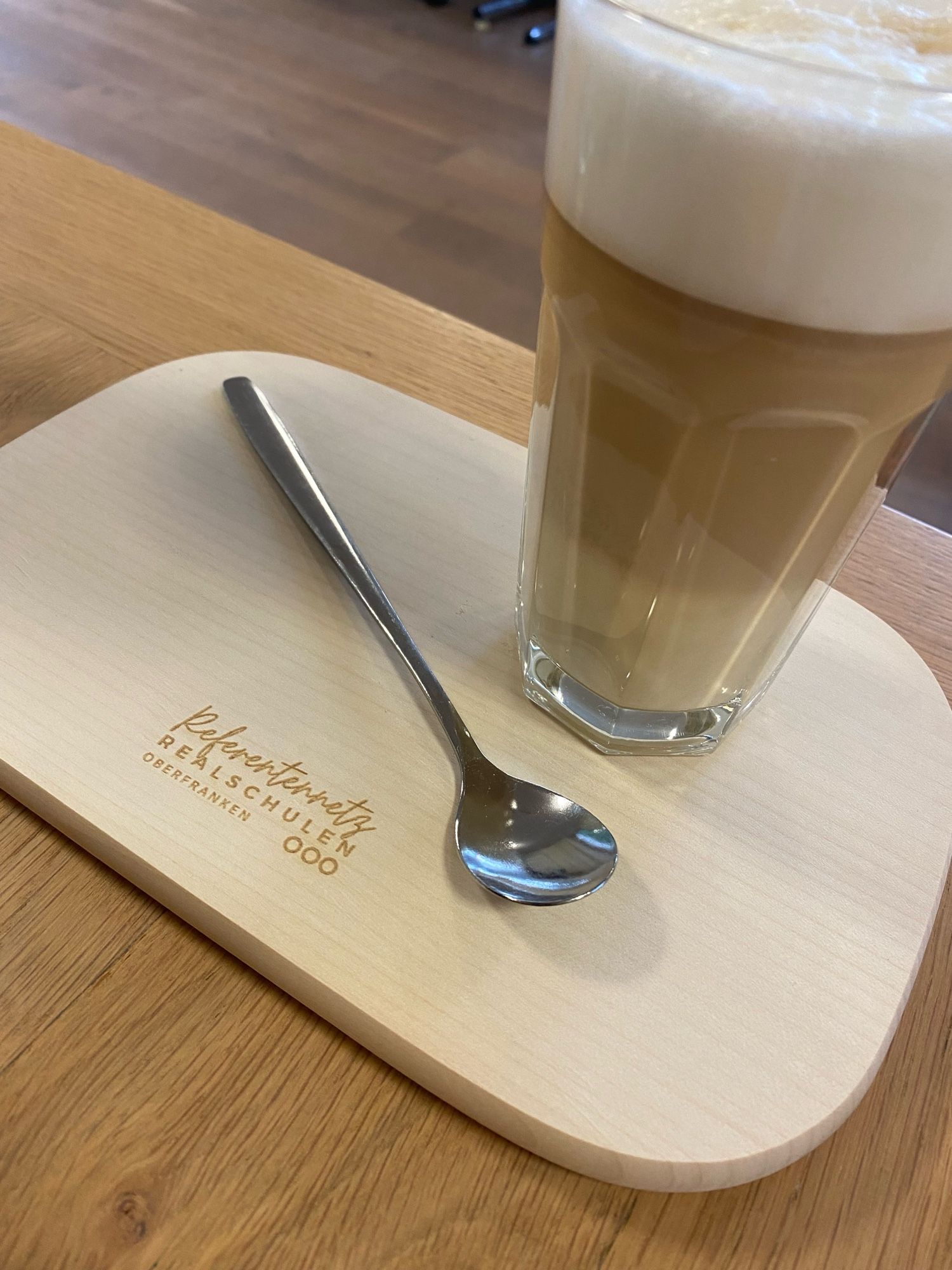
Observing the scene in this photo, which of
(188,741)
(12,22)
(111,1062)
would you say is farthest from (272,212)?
(111,1062)

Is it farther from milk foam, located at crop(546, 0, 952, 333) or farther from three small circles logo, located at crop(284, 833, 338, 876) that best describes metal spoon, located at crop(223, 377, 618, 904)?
milk foam, located at crop(546, 0, 952, 333)

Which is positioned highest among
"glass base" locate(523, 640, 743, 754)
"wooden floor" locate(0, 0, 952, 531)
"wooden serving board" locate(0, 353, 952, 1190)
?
"wooden serving board" locate(0, 353, 952, 1190)

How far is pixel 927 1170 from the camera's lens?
12.1 inches

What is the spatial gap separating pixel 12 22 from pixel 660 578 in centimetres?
231

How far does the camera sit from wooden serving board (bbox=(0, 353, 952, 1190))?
297mm

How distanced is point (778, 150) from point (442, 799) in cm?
24

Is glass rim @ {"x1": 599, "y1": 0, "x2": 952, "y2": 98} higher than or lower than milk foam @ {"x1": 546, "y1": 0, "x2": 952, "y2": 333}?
higher

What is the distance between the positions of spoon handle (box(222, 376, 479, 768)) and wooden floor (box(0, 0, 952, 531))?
962mm

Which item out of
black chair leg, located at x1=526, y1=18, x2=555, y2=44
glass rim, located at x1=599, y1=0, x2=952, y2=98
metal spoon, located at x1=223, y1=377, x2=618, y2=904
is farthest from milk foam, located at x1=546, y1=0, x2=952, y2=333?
black chair leg, located at x1=526, y1=18, x2=555, y2=44

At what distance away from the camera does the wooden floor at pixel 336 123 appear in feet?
5.04

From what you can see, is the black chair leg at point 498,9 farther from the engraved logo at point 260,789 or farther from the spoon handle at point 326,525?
the engraved logo at point 260,789

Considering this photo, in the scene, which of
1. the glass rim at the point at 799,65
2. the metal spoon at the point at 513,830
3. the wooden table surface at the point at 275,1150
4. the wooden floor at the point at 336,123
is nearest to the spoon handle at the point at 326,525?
the metal spoon at the point at 513,830

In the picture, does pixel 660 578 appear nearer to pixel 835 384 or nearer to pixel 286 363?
pixel 835 384

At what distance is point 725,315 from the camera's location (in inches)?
10.8
